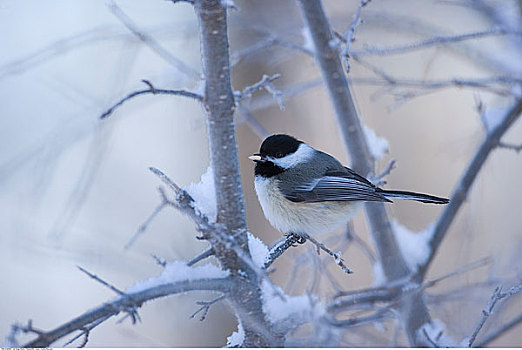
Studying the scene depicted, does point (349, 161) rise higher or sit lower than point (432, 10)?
lower

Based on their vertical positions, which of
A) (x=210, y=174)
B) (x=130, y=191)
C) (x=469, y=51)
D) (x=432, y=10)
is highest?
(x=432, y=10)

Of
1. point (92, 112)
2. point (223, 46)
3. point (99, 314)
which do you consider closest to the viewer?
point (99, 314)

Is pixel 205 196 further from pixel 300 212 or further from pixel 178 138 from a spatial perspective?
pixel 178 138

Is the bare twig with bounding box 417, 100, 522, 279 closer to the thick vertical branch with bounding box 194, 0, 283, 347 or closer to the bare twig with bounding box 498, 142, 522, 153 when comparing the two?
the bare twig with bounding box 498, 142, 522, 153

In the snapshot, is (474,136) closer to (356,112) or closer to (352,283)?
(356,112)

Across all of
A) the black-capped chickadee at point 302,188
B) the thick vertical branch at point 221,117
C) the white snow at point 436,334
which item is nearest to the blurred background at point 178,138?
the white snow at point 436,334

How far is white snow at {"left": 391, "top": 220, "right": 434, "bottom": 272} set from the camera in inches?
79.9

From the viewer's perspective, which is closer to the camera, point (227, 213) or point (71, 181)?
point (227, 213)

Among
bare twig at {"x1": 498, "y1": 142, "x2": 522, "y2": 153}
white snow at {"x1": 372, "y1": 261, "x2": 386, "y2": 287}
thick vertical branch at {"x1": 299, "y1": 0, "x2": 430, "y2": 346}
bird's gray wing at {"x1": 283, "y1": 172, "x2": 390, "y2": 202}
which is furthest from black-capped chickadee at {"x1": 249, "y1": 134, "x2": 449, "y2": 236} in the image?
bare twig at {"x1": 498, "y1": 142, "x2": 522, "y2": 153}

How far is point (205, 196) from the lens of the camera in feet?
4.23

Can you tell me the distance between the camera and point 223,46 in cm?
112

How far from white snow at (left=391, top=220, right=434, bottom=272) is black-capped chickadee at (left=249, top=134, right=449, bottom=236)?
289mm

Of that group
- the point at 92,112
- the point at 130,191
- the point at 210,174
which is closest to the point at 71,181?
the point at 130,191

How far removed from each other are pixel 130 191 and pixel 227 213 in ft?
8.33
